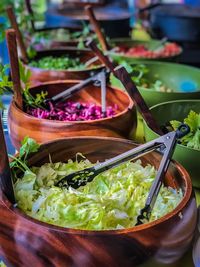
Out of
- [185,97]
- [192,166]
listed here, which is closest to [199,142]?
[192,166]

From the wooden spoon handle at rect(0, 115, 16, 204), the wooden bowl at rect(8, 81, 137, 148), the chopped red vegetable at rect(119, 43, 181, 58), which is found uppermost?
the wooden spoon handle at rect(0, 115, 16, 204)

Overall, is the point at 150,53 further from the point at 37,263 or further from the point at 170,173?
the point at 37,263

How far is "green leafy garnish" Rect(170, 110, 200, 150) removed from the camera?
0.87 metres

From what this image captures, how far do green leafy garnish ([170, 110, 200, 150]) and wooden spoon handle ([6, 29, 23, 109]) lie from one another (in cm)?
34

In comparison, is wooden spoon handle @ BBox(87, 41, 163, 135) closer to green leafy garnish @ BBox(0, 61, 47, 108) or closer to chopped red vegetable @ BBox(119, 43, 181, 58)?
green leafy garnish @ BBox(0, 61, 47, 108)

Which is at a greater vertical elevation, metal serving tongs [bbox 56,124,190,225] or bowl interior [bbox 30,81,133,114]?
metal serving tongs [bbox 56,124,190,225]

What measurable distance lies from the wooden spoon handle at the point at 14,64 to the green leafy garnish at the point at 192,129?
342 millimetres

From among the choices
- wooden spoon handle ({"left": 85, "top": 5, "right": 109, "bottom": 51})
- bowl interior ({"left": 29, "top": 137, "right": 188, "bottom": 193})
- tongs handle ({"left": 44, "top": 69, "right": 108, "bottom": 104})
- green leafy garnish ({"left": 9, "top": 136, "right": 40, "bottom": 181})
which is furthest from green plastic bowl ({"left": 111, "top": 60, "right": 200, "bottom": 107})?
green leafy garnish ({"left": 9, "top": 136, "right": 40, "bottom": 181})

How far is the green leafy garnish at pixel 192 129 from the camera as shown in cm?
87

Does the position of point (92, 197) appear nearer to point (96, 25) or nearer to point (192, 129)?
point (192, 129)

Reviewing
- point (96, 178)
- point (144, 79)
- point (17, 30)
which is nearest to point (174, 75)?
point (144, 79)

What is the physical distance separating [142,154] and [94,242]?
21 centimetres

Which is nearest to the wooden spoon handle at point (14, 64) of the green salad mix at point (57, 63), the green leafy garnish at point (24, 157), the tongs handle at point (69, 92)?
the tongs handle at point (69, 92)

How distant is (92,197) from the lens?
0.66 meters
